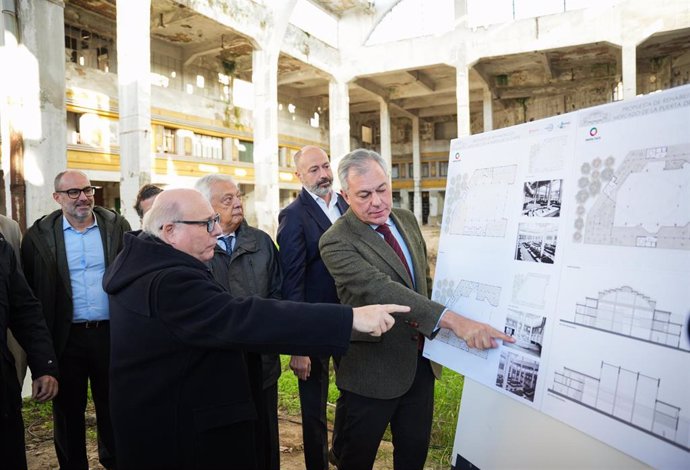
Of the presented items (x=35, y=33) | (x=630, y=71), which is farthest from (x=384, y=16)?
(x=35, y=33)

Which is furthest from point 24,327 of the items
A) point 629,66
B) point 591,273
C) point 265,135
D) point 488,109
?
point 488,109

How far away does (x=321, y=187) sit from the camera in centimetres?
375

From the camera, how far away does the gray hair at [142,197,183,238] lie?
1.92m

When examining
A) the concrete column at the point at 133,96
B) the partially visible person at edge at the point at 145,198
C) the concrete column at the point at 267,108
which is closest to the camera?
the partially visible person at edge at the point at 145,198

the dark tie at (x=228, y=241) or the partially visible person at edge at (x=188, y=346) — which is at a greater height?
the dark tie at (x=228, y=241)

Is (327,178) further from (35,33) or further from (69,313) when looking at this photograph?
(35,33)

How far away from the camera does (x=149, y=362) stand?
179 cm

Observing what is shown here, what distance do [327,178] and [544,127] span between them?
1.91 meters

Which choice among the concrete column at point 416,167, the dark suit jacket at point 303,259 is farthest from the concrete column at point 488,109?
the dark suit jacket at point 303,259

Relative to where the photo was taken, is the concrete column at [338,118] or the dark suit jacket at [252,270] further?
the concrete column at [338,118]

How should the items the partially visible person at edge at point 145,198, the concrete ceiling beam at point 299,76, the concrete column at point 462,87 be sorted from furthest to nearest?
the concrete ceiling beam at point 299,76, the concrete column at point 462,87, the partially visible person at edge at point 145,198

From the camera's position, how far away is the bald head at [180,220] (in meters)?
1.92

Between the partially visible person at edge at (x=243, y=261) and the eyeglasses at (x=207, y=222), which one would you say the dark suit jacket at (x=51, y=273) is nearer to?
the partially visible person at edge at (x=243, y=261)

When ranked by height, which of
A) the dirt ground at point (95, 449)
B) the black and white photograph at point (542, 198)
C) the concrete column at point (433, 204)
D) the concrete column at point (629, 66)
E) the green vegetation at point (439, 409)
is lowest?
the dirt ground at point (95, 449)
